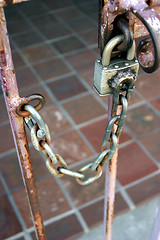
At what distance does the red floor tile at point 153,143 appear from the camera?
90.3 inches

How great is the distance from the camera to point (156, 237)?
48.3 inches

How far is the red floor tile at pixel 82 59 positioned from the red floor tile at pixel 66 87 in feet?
0.75

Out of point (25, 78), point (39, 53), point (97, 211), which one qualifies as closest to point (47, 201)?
point (97, 211)

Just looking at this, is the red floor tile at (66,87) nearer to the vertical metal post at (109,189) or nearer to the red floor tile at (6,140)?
the red floor tile at (6,140)

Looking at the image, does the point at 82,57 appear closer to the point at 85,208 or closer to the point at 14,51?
the point at 14,51

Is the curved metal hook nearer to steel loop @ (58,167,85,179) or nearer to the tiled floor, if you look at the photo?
steel loop @ (58,167,85,179)

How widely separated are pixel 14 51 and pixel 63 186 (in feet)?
6.39

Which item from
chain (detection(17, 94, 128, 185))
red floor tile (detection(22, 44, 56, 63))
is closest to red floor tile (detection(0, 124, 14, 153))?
red floor tile (detection(22, 44, 56, 63))

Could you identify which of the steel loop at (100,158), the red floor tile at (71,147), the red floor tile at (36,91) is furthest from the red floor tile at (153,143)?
the steel loop at (100,158)

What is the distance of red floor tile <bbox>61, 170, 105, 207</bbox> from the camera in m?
2.00

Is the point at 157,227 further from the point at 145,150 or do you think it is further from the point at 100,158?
the point at 145,150

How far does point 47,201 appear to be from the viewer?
1990 millimetres

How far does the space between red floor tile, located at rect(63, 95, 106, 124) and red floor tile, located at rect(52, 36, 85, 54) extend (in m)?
0.90

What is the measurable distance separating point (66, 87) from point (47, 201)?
1266 mm
